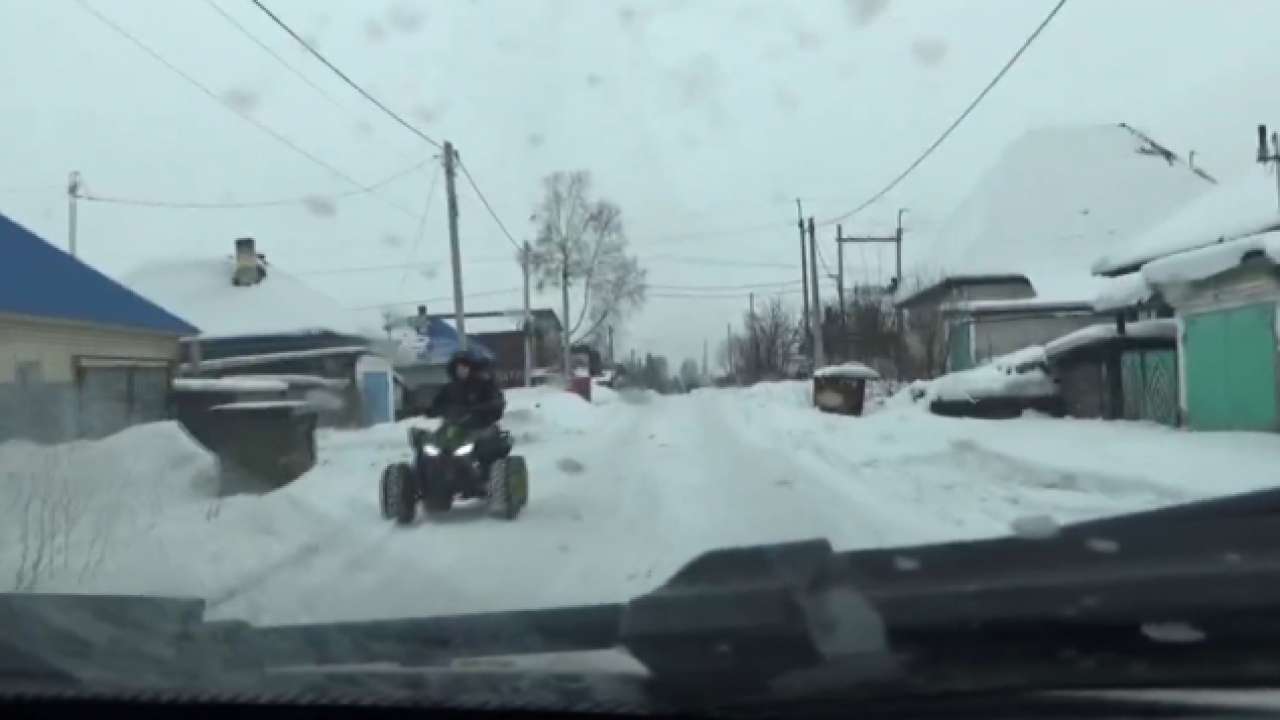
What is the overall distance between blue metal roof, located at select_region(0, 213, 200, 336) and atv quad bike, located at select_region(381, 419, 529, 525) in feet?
14.1

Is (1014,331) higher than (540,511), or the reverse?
(1014,331)

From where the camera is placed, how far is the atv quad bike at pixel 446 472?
509 inches

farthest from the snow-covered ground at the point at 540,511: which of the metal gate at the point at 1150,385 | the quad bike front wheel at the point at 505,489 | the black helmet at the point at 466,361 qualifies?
the metal gate at the point at 1150,385

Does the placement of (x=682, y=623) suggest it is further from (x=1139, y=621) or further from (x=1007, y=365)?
(x=1007, y=365)

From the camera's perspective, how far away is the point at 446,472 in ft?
43.0

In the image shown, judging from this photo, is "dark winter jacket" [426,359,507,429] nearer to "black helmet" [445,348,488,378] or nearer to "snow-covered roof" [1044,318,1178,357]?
"black helmet" [445,348,488,378]

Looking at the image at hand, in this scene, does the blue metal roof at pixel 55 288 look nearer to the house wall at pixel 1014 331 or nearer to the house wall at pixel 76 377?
the house wall at pixel 76 377

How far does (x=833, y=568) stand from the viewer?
486cm

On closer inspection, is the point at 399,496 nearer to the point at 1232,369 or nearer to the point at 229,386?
the point at 229,386

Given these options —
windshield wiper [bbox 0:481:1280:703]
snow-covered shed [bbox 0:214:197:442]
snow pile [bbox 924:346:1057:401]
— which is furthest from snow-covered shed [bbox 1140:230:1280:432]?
windshield wiper [bbox 0:481:1280:703]

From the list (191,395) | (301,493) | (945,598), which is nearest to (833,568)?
(945,598)

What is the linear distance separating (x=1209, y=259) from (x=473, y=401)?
13557 mm

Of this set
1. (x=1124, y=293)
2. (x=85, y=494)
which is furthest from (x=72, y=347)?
(x=1124, y=293)

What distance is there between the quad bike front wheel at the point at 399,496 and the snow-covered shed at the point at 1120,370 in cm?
1671
